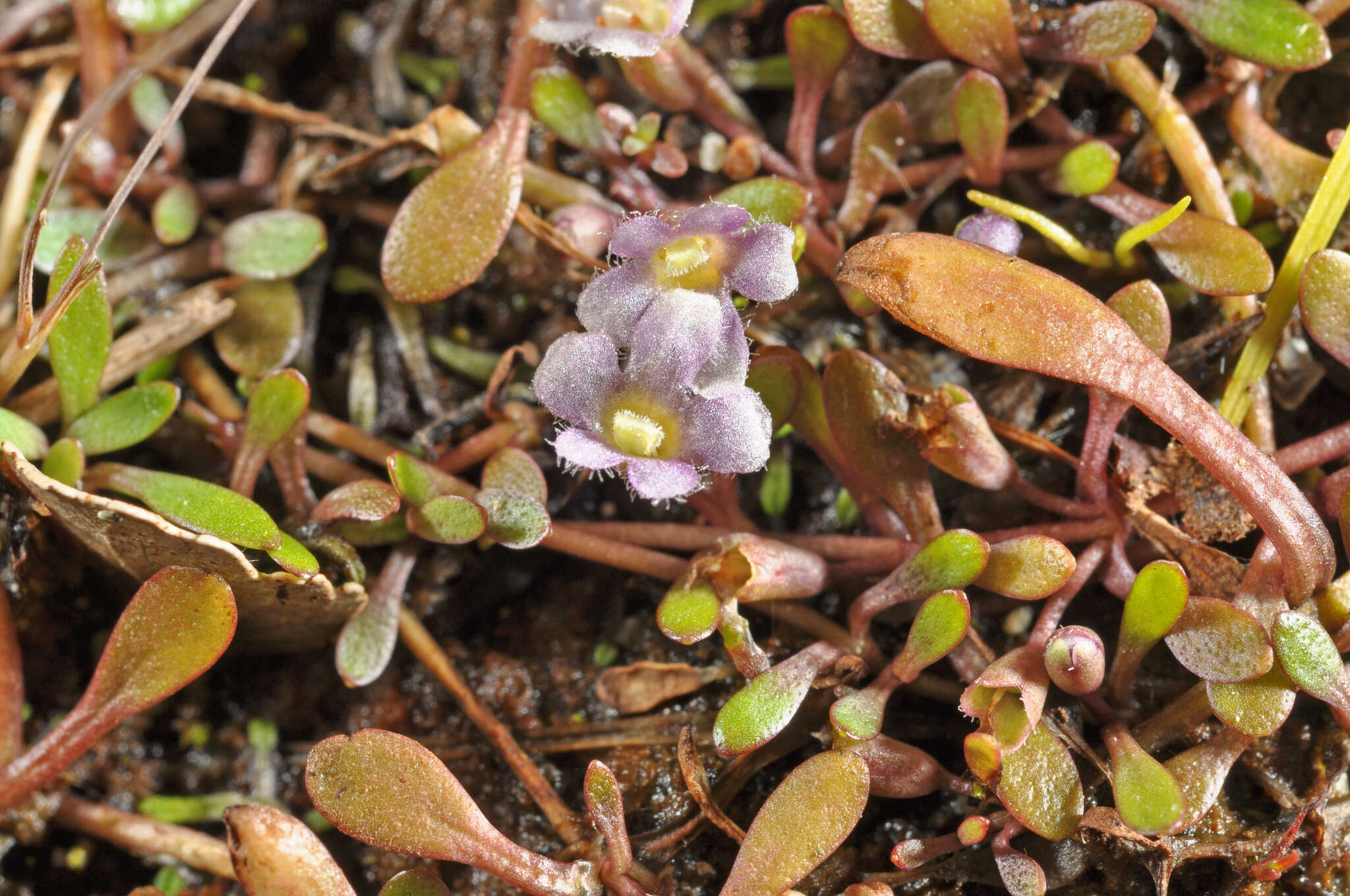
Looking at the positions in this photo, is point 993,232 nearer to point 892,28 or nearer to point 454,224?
point 892,28

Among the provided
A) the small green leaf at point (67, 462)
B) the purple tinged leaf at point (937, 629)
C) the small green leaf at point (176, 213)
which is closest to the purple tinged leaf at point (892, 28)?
the purple tinged leaf at point (937, 629)

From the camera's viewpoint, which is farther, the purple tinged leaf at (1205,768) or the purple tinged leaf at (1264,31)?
the purple tinged leaf at (1264,31)

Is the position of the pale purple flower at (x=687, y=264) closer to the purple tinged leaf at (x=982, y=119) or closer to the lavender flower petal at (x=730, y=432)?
the lavender flower petal at (x=730, y=432)

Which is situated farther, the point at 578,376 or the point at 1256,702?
the point at 578,376

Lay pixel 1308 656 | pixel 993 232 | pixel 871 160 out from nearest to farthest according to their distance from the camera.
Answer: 1. pixel 1308 656
2. pixel 993 232
3. pixel 871 160

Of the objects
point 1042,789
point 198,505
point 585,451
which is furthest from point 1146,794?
point 198,505

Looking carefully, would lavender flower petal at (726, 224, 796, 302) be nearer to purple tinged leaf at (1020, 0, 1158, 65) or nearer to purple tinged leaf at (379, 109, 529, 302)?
purple tinged leaf at (379, 109, 529, 302)
